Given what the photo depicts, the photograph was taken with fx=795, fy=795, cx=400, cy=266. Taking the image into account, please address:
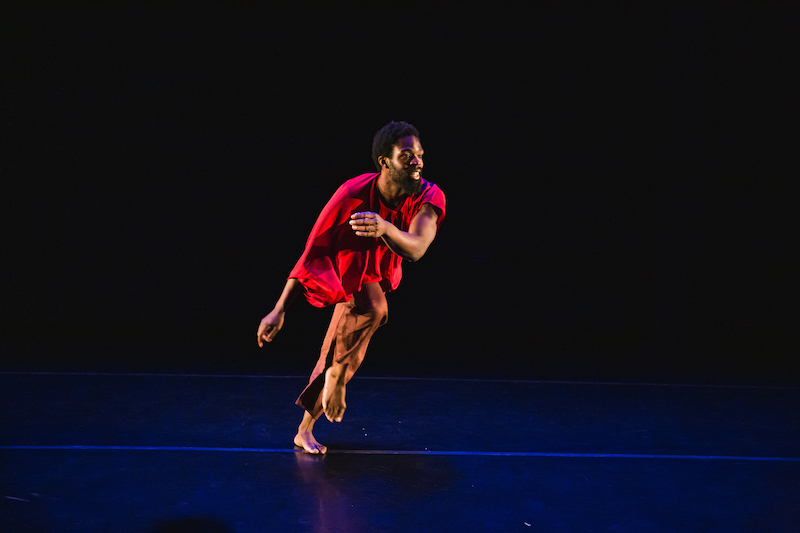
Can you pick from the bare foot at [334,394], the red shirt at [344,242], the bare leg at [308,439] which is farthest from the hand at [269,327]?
the bare leg at [308,439]

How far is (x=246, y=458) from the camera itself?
106 inches

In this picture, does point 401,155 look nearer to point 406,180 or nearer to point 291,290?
point 406,180

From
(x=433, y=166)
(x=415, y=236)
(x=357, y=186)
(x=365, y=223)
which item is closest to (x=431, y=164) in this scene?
(x=433, y=166)

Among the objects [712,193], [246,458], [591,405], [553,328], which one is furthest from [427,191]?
[712,193]

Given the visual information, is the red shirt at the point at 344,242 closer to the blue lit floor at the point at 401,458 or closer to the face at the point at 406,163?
the face at the point at 406,163

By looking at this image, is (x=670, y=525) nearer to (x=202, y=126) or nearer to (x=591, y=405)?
(x=591, y=405)

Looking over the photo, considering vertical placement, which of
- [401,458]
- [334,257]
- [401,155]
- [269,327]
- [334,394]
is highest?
[401,155]

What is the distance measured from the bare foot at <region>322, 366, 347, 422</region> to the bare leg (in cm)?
18

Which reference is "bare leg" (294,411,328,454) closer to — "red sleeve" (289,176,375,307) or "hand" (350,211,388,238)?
"red sleeve" (289,176,375,307)

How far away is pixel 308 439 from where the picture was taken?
2.78m

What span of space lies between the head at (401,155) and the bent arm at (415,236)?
91 mm

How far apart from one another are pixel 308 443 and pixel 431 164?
2.77 metres

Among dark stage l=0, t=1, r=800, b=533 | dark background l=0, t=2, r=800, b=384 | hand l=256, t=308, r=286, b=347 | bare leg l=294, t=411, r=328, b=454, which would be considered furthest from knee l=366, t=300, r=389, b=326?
dark background l=0, t=2, r=800, b=384

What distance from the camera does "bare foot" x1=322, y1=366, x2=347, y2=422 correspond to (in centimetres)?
259
